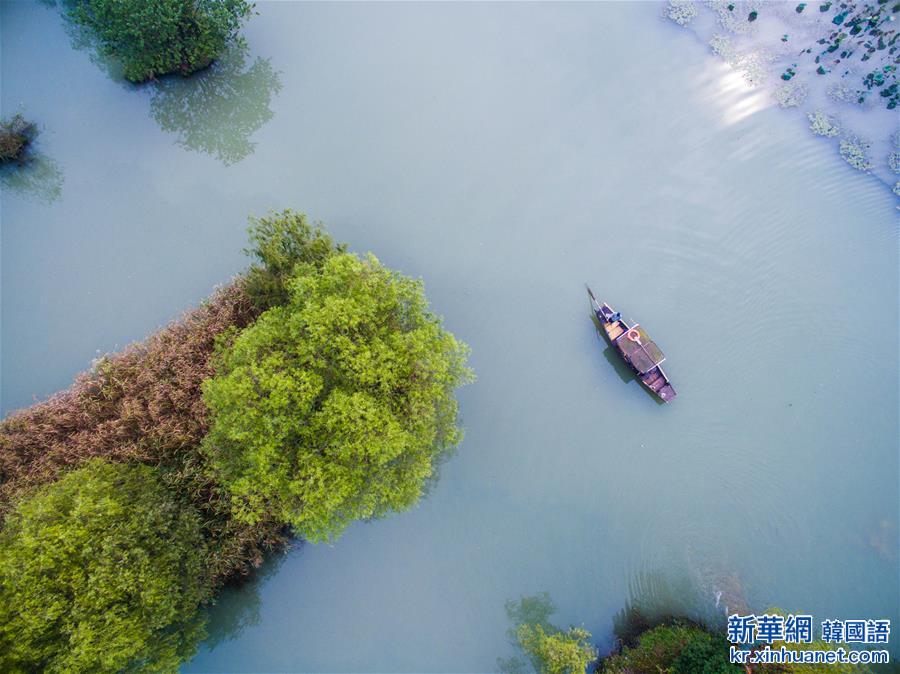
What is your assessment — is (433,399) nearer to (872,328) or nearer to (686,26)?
(872,328)

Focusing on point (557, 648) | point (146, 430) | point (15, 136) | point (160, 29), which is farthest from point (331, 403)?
point (15, 136)

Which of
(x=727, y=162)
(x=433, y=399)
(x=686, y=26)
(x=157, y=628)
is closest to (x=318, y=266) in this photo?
(x=433, y=399)

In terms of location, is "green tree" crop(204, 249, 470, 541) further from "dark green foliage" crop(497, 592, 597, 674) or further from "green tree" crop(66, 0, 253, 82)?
"green tree" crop(66, 0, 253, 82)

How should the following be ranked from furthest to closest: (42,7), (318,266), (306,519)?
(42,7), (318,266), (306,519)

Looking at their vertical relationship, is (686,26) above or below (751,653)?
above

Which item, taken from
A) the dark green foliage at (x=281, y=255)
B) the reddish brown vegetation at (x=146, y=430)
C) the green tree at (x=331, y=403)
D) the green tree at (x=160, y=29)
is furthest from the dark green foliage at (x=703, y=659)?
the green tree at (x=160, y=29)

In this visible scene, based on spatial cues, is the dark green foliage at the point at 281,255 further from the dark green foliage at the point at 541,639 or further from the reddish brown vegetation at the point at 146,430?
the dark green foliage at the point at 541,639
